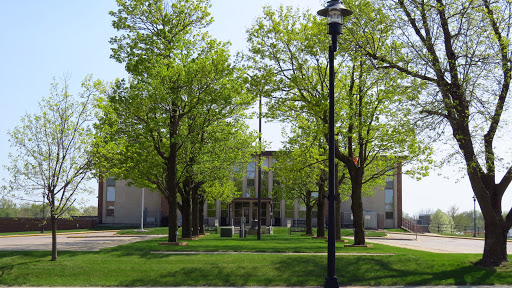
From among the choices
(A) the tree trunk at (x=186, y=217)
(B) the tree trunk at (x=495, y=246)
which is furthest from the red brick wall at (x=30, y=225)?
(B) the tree trunk at (x=495, y=246)

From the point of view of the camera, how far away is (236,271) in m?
15.9

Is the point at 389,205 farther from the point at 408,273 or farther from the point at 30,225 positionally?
the point at 408,273

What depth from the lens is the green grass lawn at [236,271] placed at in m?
Answer: 15.1

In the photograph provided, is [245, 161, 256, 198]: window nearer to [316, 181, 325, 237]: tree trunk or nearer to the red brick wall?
the red brick wall

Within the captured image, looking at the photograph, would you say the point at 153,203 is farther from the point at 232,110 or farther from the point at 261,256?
the point at 261,256

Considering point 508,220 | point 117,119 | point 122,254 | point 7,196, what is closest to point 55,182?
point 7,196

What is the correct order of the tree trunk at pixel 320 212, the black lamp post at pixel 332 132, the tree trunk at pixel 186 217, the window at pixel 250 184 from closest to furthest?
the black lamp post at pixel 332 132 < the tree trunk at pixel 186 217 < the tree trunk at pixel 320 212 < the window at pixel 250 184

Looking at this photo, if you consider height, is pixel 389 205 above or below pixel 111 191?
below

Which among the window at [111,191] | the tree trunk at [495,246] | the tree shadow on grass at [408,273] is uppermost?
the window at [111,191]

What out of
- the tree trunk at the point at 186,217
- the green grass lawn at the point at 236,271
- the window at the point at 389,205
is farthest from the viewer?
the window at the point at 389,205

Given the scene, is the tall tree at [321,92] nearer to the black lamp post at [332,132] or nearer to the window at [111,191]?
the black lamp post at [332,132]

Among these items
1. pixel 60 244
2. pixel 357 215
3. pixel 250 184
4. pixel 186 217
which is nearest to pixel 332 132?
pixel 357 215

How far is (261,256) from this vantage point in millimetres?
18359

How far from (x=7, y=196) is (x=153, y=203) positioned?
4862 cm
